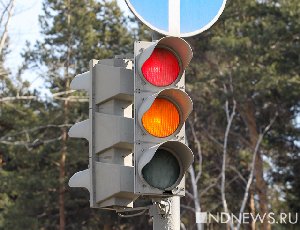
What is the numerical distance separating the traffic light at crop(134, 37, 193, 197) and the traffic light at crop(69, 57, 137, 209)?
4.8 inches

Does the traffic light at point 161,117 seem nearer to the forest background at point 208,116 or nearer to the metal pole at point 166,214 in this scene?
the metal pole at point 166,214

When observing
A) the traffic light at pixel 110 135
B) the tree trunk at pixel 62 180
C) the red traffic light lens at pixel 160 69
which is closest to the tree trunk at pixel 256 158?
the tree trunk at pixel 62 180

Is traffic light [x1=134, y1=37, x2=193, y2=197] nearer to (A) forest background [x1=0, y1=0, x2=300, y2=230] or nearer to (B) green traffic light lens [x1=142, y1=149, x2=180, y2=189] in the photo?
(B) green traffic light lens [x1=142, y1=149, x2=180, y2=189]

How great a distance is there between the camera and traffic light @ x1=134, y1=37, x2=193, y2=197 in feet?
12.9

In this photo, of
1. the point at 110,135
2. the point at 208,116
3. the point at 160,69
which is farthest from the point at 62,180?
the point at 160,69

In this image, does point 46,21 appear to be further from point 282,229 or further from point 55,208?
point 282,229

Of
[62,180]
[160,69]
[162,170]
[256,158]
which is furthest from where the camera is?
[62,180]

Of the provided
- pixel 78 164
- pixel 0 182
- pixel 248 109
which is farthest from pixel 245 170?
pixel 0 182

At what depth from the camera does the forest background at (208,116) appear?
1276 inches

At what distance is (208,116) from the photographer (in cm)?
3719

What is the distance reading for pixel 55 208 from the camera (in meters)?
41.6

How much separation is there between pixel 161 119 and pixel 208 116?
109 feet

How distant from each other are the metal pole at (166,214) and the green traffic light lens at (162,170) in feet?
0.47

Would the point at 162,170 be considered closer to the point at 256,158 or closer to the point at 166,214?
the point at 166,214
